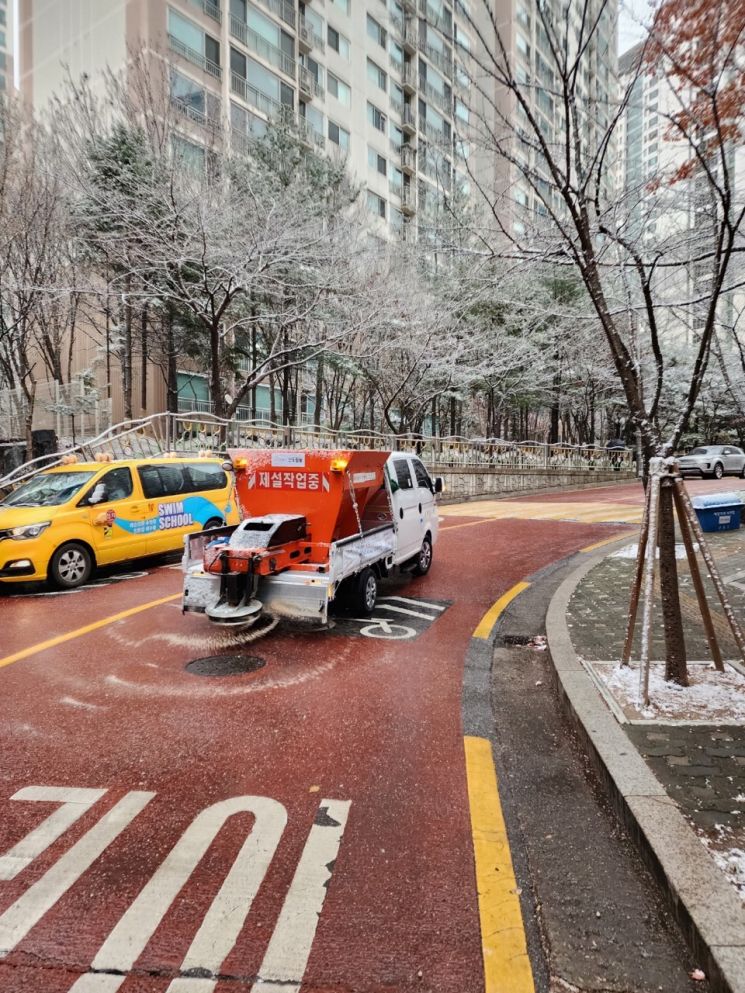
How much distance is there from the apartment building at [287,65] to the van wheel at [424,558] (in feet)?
48.6

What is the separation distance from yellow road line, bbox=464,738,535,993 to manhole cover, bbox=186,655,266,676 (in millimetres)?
2360

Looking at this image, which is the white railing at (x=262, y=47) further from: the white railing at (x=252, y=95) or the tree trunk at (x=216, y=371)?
the tree trunk at (x=216, y=371)

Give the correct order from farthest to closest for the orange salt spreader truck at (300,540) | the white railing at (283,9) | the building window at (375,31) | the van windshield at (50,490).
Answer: the building window at (375,31) → the white railing at (283,9) → the van windshield at (50,490) → the orange salt spreader truck at (300,540)

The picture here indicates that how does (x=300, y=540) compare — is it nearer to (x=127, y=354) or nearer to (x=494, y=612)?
(x=494, y=612)

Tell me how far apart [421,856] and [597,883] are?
0.77 m

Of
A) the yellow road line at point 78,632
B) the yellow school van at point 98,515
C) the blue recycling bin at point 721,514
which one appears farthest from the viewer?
the blue recycling bin at point 721,514

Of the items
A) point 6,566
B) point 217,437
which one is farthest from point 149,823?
point 217,437

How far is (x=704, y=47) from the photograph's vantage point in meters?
4.13

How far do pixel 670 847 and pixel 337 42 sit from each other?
44959 mm

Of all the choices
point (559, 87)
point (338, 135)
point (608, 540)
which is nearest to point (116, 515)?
point (559, 87)

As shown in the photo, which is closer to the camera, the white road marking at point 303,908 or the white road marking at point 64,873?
the white road marking at point 303,908

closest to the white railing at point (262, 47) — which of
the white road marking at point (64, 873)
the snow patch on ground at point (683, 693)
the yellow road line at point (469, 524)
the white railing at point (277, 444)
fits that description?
the white railing at point (277, 444)

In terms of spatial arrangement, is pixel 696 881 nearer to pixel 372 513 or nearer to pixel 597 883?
pixel 597 883

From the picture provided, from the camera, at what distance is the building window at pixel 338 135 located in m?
35.8
